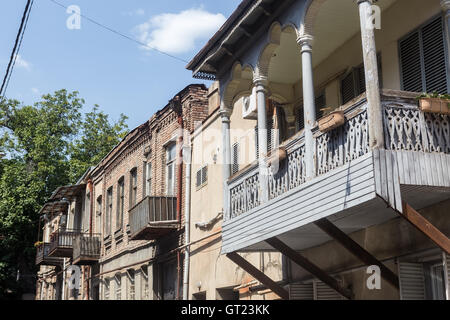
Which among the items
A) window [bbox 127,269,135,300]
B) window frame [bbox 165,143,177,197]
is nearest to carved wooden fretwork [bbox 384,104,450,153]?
window frame [bbox 165,143,177,197]

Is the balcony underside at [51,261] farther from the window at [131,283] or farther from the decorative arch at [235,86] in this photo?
the decorative arch at [235,86]

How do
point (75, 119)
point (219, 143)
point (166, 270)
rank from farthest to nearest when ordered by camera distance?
1. point (75, 119)
2. point (166, 270)
3. point (219, 143)

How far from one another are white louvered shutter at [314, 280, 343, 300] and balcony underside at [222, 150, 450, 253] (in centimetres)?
100

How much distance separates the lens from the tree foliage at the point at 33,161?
1417 inches

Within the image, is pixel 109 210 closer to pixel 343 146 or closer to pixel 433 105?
pixel 343 146

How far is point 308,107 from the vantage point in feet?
31.9

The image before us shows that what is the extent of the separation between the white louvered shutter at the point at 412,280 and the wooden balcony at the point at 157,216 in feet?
31.8

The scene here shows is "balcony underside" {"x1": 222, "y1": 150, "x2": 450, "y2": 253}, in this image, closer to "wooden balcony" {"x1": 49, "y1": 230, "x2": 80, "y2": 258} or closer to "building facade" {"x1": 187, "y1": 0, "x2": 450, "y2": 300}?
"building facade" {"x1": 187, "y1": 0, "x2": 450, "y2": 300}

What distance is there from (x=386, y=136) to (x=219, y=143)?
855 centimetres

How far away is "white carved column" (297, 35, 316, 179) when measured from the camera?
959cm

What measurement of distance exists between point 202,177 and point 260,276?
5.38 m
